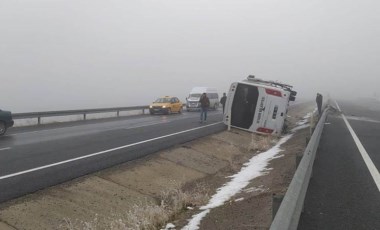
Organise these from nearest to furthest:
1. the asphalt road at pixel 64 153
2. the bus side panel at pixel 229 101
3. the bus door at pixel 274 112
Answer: the asphalt road at pixel 64 153 → the bus door at pixel 274 112 → the bus side panel at pixel 229 101

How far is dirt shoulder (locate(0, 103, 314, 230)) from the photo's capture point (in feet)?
23.8

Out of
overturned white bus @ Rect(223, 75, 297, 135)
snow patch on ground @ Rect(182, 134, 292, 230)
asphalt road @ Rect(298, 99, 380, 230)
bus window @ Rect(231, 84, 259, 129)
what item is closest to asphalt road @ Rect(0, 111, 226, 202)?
bus window @ Rect(231, 84, 259, 129)

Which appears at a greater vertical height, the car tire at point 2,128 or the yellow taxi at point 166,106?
the car tire at point 2,128

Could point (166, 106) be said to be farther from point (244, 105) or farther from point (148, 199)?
point (148, 199)

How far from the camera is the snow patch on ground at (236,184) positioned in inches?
298

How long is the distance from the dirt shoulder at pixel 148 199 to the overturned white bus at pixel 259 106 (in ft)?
23.8

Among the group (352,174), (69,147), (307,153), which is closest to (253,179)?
(352,174)

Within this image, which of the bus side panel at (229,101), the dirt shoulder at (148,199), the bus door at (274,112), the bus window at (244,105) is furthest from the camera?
the bus side panel at (229,101)

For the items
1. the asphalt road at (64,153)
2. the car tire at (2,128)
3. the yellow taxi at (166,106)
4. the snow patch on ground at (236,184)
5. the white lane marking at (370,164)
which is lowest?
the yellow taxi at (166,106)

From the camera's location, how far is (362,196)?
7.05 metres

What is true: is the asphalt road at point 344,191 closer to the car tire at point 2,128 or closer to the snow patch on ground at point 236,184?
the snow patch on ground at point 236,184

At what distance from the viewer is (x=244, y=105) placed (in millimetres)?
21922

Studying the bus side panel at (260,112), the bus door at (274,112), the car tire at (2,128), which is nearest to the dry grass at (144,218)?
the car tire at (2,128)

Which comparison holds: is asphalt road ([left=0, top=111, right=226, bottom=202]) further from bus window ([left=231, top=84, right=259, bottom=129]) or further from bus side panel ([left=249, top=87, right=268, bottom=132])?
bus side panel ([left=249, top=87, right=268, bottom=132])
